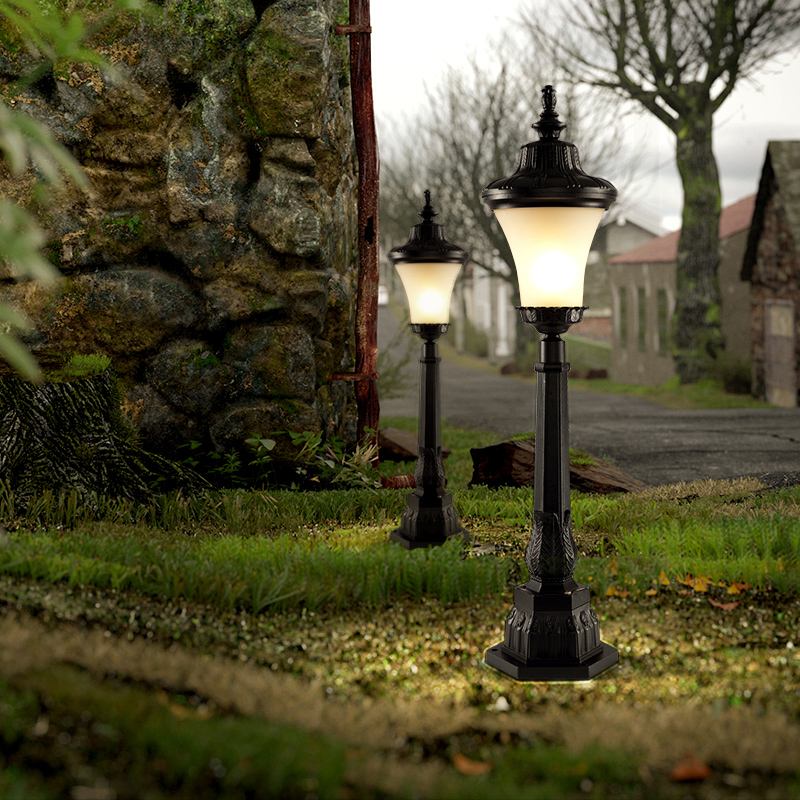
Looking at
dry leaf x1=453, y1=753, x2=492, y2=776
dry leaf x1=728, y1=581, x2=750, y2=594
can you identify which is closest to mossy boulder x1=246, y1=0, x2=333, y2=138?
dry leaf x1=728, y1=581, x2=750, y2=594

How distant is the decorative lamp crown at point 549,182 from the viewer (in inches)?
187

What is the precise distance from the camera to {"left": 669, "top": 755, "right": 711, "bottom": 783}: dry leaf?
3.41 m

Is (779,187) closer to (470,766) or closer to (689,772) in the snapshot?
(689,772)

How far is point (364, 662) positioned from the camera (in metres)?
4.71

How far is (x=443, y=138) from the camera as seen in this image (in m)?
32.1

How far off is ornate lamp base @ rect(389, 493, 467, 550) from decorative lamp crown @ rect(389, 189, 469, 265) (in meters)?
1.56

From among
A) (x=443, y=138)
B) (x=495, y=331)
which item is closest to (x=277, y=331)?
(x=443, y=138)

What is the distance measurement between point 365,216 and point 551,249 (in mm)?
5604

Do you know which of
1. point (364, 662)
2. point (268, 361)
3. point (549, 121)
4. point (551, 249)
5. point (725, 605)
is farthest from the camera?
point (268, 361)

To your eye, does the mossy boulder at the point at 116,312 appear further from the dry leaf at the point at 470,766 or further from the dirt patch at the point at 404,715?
the dry leaf at the point at 470,766

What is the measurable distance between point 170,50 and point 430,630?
6.32 m

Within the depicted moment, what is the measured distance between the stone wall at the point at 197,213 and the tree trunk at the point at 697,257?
13.9 m

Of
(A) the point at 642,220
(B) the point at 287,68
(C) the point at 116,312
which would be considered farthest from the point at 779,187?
(A) the point at 642,220

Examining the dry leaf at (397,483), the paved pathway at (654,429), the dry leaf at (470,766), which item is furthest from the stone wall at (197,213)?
the dry leaf at (470,766)
